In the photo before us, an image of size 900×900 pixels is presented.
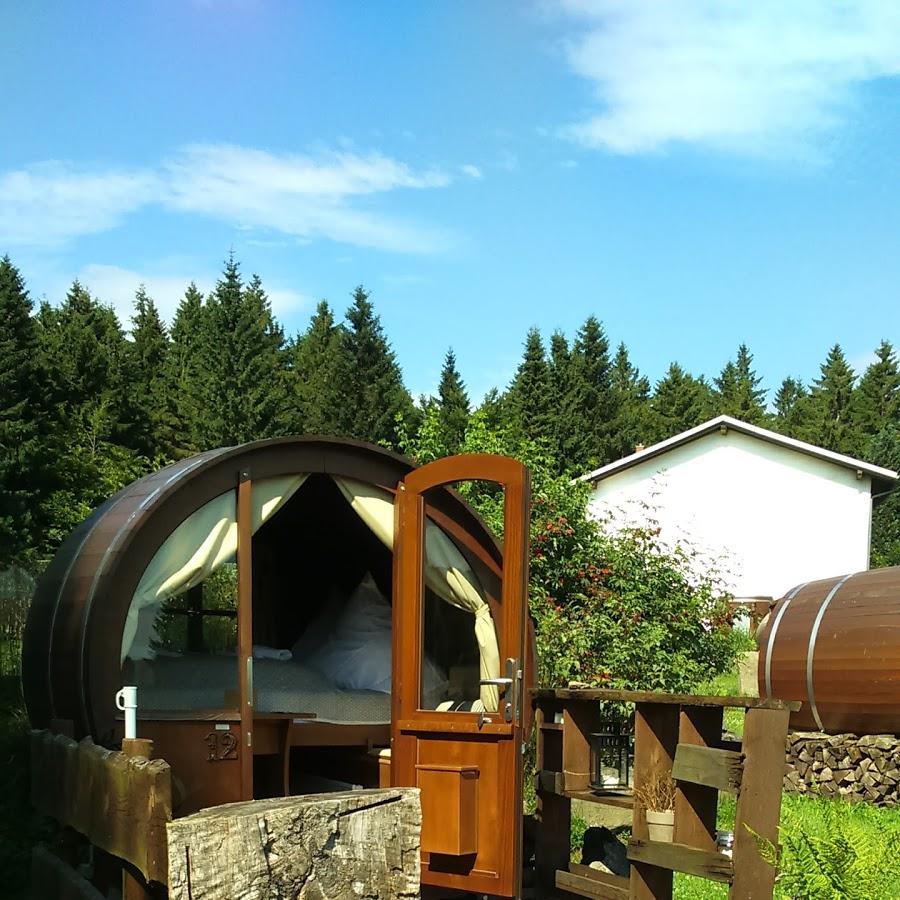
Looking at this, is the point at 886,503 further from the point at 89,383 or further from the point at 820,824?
the point at 820,824

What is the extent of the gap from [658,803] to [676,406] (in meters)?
47.7

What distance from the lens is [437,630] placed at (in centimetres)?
697

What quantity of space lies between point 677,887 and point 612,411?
42570 millimetres

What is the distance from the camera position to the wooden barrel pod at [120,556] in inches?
246

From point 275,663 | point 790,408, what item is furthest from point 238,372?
point 275,663

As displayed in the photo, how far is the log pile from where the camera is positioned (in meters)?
10.3

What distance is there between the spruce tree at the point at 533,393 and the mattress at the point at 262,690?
35987 mm

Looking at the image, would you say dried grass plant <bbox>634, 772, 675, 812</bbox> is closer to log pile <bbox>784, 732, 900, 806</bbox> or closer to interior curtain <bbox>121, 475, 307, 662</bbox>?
interior curtain <bbox>121, 475, 307, 662</bbox>

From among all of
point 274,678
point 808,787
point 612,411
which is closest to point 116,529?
point 274,678

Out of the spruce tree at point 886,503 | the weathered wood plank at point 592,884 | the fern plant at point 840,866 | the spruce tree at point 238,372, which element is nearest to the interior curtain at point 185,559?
the weathered wood plank at point 592,884

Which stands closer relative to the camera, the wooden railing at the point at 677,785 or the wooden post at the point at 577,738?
the wooden railing at the point at 677,785

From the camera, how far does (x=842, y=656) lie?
33.9 ft

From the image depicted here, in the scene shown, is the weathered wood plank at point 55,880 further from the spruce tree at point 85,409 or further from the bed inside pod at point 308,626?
the spruce tree at point 85,409

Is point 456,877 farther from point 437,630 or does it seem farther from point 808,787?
point 808,787
